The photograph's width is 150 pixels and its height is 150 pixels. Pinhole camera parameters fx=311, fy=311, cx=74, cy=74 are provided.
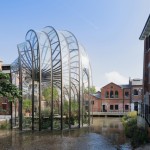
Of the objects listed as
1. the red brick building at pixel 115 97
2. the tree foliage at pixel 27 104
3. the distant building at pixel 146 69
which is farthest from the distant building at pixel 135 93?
the distant building at pixel 146 69

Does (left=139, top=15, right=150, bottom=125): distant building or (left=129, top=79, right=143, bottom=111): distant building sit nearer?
(left=139, top=15, right=150, bottom=125): distant building

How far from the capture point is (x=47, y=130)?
36.2 m

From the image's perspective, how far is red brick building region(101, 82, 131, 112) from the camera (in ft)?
261

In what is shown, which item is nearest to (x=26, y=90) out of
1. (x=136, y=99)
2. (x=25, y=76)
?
(x=25, y=76)

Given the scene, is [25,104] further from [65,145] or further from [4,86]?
[65,145]

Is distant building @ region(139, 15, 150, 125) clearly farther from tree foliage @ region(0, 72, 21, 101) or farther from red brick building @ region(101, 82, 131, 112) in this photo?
red brick building @ region(101, 82, 131, 112)

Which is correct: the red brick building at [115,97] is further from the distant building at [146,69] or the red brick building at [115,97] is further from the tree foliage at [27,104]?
the distant building at [146,69]

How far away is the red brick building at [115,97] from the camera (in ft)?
261

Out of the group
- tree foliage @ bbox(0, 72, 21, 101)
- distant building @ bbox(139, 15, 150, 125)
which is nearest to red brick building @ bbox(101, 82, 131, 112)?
distant building @ bbox(139, 15, 150, 125)

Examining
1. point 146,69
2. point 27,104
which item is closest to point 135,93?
point 27,104

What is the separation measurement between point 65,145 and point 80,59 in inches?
656

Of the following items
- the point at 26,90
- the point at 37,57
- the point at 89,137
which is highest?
the point at 37,57

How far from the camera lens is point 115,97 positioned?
80.1 meters

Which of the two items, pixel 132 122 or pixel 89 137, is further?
pixel 132 122
